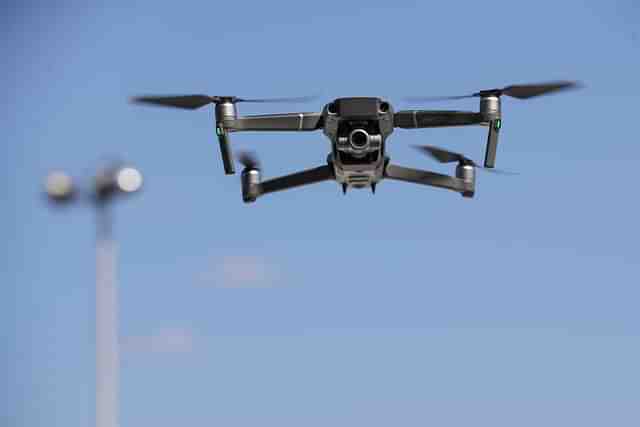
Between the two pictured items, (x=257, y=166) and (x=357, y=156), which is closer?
(x=357, y=156)

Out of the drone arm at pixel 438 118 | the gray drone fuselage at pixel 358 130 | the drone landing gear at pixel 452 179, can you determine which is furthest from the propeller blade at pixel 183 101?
the drone landing gear at pixel 452 179

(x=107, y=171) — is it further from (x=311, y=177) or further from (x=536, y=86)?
(x=536, y=86)

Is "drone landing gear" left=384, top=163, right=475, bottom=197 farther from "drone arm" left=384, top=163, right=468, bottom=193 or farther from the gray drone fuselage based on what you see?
the gray drone fuselage

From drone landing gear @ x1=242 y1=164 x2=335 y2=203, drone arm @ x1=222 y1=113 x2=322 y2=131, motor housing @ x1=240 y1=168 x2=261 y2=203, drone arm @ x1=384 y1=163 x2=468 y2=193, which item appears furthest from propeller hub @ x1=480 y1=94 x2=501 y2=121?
motor housing @ x1=240 y1=168 x2=261 y2=203

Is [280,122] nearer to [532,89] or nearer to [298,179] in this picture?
[298,179]

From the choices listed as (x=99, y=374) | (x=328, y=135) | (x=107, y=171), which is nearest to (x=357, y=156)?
(x=328, y=135)
